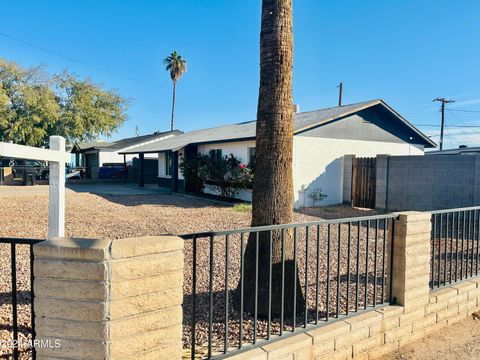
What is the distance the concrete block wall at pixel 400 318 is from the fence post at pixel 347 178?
32.1ft

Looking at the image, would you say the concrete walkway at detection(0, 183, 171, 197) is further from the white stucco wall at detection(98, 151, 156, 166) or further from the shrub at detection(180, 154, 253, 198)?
the white stucco wall at detection(98, 151, 156, 166)

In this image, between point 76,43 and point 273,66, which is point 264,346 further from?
point 76,43

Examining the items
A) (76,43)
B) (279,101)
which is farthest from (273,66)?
(76,43)

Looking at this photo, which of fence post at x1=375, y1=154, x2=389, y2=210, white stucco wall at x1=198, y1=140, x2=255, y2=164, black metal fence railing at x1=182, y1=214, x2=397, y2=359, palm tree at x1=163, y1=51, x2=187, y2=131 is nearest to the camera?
black metal fence railing at x1=182, y1=214, x2=397, y2=359

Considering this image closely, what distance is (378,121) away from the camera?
49.4ft

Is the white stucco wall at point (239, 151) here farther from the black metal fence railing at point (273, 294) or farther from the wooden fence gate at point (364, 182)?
the black metal fence railing at point (273, 294)

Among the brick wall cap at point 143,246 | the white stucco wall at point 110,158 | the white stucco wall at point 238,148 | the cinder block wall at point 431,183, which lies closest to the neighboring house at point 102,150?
the white stucco wall at point 110,158

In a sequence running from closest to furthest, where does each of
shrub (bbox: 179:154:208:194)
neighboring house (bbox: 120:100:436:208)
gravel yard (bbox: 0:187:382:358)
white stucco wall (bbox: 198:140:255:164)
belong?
gravel yard (bbox: 0:187:382:358), neighboring house (bbox: 120:100:436:208), white stucco wall (bbox: 198:140:255:164), shrub (bbox: 179:154:208:194)

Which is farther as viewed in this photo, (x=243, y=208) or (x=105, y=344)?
(x=243, y=208)

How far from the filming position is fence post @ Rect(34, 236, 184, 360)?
198 centimetres

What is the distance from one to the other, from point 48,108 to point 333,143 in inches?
820

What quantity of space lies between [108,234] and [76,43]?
850 inches

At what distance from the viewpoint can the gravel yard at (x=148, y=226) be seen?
386 cm

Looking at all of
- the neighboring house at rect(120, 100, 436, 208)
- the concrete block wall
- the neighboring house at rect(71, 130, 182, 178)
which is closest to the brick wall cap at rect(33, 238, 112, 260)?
the concrete block wall
